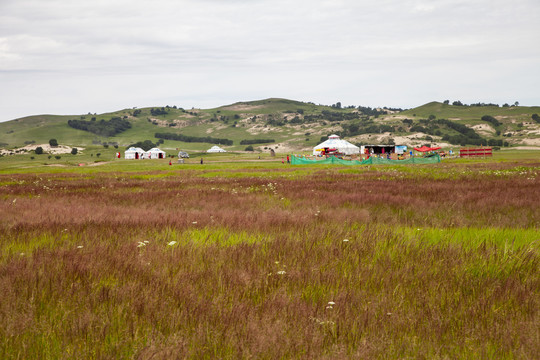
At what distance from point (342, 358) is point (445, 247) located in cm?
365

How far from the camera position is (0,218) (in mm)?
8727

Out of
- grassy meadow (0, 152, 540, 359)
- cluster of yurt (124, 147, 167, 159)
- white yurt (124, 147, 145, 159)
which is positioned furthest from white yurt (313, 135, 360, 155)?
grassy meadow (0, 152, 540, 359)

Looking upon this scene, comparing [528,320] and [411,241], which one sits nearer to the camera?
[528,320]

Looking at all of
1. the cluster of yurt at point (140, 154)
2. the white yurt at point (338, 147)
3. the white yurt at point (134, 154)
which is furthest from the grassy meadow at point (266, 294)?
the cluster of yurt at point (140, 154)

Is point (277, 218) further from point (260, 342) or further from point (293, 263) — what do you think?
point (260, 342)

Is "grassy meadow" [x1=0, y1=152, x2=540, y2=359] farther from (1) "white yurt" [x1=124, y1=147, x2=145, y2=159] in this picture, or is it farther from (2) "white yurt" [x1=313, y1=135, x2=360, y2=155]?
(1) "white yurt" [x1=124, y1=147, x2=145, y2=159]

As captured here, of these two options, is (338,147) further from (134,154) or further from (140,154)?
(134,154)

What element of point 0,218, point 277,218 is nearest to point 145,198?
point 0,218

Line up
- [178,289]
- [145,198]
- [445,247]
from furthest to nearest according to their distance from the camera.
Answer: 1. [145,198]
2. [445,247]
3. [178,289]

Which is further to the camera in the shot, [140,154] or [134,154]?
[140,154]

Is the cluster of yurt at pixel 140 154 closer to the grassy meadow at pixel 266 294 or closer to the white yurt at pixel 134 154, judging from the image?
the white yurt at pixel 134 154

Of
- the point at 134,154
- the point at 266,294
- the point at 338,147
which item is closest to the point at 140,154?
the point at 134,154

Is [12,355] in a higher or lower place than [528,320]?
higher

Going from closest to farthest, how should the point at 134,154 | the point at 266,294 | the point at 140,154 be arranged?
1. the point at 266,294
2. the point at 134,154
3. the point at 140,154
